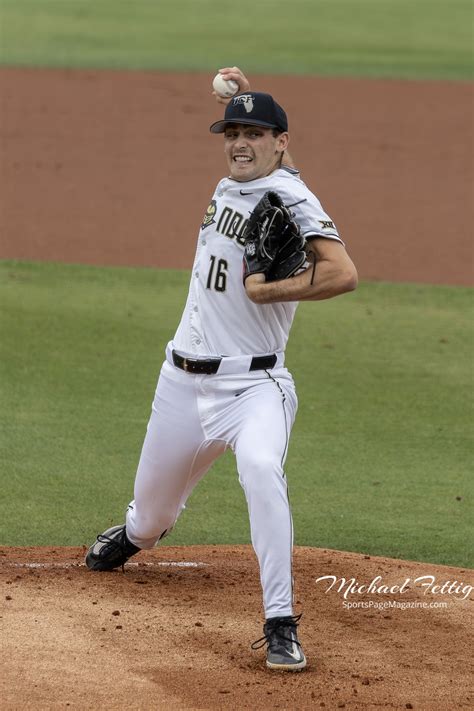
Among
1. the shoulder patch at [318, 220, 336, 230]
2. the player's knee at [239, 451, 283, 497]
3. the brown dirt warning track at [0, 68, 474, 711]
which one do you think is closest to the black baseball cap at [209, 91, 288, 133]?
the shoulder patch at [318, 220, 336, 230]

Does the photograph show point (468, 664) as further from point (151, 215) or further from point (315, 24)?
point (315, 24)

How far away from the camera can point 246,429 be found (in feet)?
15.6

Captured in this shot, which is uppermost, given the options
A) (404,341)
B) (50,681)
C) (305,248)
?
(305,248)

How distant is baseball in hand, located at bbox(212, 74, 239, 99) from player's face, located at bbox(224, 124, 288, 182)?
1.75ft

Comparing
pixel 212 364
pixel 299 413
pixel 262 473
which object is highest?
pixel 212 364

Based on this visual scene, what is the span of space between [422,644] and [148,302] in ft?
21.4

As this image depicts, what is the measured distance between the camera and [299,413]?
8406mm

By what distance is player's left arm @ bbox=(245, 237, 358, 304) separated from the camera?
15.4 ft

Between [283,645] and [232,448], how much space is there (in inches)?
31.0

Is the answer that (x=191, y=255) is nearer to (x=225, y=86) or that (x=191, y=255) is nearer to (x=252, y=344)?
(x=225, y=86)

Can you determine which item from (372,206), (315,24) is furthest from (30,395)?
(315,24)

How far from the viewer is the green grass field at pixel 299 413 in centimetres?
666

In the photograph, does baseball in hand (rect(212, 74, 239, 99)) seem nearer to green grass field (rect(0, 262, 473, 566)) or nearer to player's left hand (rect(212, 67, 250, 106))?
player's left hand (rect(212, 67, 250, 106))

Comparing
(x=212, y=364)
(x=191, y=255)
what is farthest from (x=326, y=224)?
(x=191, y=255)
